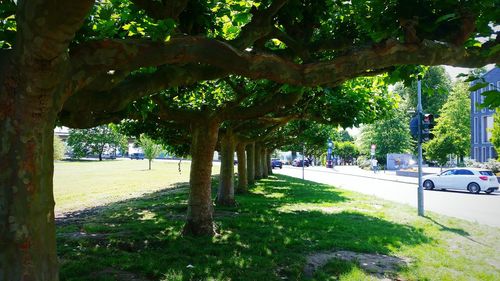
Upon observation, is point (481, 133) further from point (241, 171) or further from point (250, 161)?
point (241, 171)

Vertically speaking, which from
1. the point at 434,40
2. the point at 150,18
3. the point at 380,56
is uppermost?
the point at 150,18

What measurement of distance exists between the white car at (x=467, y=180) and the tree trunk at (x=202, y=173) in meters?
19.7

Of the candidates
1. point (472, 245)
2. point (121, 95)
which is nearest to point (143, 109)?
point (121, 95)

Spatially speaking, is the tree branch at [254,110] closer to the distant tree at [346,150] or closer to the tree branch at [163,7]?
the tree branch at [163,7]

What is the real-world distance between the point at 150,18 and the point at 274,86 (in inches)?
197

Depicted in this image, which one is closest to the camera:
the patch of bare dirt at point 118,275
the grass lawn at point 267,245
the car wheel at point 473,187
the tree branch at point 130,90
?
the tree branch at point 130,90

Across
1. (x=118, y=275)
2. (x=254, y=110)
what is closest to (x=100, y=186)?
(x=254, y=110)

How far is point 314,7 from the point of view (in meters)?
6.56

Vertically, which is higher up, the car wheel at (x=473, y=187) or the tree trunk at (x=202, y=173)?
the tree trunk at (x=202, y=173)

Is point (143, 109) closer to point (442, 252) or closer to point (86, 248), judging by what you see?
point (86, 248)

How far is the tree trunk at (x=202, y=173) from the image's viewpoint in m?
9.84

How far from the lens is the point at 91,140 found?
96.8 meters

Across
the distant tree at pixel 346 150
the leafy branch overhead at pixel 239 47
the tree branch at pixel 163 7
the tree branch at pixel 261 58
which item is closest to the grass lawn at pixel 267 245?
the leafy branch overhead at pixel 239 47

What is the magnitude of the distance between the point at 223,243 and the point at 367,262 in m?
2.90
